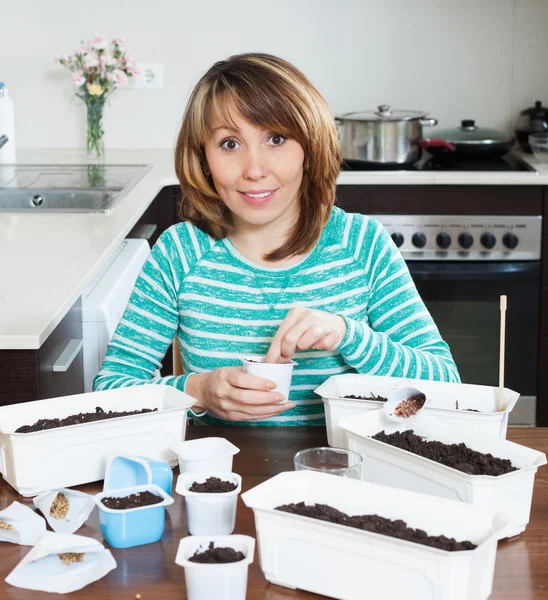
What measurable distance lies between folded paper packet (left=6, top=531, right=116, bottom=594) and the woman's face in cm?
73

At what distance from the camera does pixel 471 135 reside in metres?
3.15

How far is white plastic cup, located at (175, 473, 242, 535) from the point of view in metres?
0.97

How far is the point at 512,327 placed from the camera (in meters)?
3.00

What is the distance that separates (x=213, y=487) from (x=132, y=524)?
0.09 metres

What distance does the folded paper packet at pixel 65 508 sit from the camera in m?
1.00

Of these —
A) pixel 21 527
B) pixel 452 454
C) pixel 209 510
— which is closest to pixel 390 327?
pixel 452 454

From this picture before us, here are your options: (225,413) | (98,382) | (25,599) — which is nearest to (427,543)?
(25,599)

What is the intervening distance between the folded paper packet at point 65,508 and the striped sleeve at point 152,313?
490 millimetres

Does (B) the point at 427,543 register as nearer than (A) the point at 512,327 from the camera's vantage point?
Yes

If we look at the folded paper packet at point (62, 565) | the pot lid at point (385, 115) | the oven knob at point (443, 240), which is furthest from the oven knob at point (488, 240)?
the folded paper packet at point (62, 565)

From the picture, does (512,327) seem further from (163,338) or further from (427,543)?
(427,543)

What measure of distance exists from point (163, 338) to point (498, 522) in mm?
858

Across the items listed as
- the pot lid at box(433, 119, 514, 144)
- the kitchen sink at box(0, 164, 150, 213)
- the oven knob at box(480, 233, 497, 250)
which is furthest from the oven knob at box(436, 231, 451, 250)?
the kitchen sink at box(0, 164, 150, 213)

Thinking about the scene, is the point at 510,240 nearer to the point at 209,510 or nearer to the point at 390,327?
the point at 390,327
